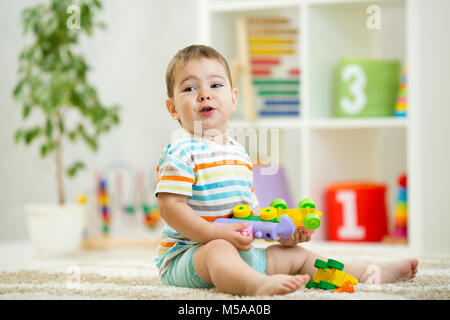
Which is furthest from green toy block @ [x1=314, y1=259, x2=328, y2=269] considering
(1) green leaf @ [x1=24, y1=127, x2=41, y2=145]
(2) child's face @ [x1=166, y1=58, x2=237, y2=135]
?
(1) green leaf @ [x1=24, y1=127, x2=41, y2=145]

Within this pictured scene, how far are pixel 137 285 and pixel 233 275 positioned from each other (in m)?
0.26

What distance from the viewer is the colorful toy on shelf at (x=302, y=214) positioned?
Result: 96 centimetres

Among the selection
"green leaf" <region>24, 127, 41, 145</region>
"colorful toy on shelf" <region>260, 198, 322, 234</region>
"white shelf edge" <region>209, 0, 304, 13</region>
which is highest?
"white shelf edge" <region>209, 0, 304, 13</region>

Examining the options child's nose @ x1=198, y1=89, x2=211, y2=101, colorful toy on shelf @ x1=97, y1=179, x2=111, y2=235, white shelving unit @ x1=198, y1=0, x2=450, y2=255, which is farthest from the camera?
colorful toy on shelf @ x1=97, y1=179, x2=111, y2=235

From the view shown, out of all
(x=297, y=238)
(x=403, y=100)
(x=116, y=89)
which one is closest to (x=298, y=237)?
(x=297, y=238)

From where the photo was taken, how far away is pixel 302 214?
39.3 inches

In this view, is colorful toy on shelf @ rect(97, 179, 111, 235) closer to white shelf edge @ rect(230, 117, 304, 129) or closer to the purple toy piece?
white shelf edge @ rect(230, 117, 304, 129)

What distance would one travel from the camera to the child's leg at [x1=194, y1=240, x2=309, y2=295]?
0.84m

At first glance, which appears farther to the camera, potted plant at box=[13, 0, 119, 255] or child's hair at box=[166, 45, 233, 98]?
potted plant at box=[13, 0, 119, 255]

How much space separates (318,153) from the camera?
1946 millimetres

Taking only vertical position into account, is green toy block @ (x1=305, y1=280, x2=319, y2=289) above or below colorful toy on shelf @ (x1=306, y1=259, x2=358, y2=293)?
below

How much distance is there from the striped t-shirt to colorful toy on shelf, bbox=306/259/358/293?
177mm

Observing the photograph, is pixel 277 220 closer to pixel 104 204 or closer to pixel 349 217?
pixel 349 217
